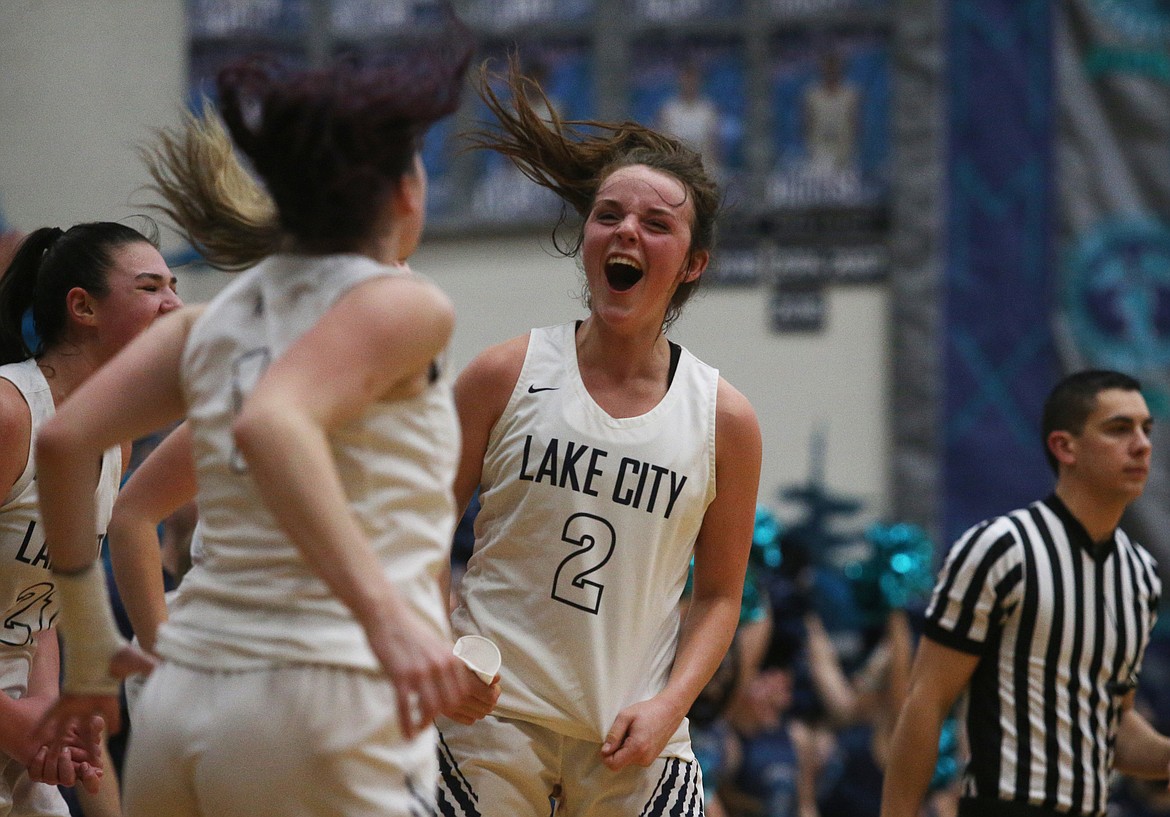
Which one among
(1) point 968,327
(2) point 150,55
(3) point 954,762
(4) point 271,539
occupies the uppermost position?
(2) point 150,55

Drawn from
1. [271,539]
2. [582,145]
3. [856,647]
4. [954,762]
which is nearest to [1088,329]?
[856,647]

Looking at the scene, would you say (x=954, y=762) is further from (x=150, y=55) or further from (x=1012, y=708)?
(x=150, y=55)

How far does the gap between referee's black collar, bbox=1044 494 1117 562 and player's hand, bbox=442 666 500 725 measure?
202 centimetres

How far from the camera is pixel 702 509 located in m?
3.19

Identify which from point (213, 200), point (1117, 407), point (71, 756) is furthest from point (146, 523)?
point (1117, 407)

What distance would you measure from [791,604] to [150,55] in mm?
5313

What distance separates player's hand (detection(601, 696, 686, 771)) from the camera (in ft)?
9.75

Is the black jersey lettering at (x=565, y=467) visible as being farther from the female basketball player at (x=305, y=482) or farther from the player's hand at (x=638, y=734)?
the female basketball player at (x=305, y=482)

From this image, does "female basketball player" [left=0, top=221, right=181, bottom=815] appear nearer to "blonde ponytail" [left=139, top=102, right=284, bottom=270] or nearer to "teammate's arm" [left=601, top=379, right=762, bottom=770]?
"blonde ponytail" [left=139, top=102, right=284, bottom=270]

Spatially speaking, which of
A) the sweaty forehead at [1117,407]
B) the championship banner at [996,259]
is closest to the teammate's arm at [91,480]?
the sweaty forehead at [1117,407]

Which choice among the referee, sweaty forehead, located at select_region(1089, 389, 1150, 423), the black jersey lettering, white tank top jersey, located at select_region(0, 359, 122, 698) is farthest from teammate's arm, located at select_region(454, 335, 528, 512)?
sweaty forehead, located at select_region(1089, 389, 1150, 423)

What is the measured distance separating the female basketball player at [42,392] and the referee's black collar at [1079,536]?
2.56 metres

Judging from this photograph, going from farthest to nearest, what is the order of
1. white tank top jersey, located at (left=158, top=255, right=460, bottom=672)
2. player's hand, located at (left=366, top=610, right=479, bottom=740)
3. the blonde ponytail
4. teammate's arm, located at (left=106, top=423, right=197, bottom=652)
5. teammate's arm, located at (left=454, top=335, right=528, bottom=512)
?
the blonde ponytail
teammate's arm, located at (left=454, top=335, right=528, bottom=512)
teammate's arm, located at (left=106, top=423, right=197, bottom=652)
white tank top jersey, located at (left=158, top=255, right=460, bottom=672)
player's hand, located at (left=366, top=610, right=479, bottom=740)

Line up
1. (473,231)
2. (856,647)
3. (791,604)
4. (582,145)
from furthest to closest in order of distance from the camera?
(473,231), (856,647), (791,604), (582,145)
